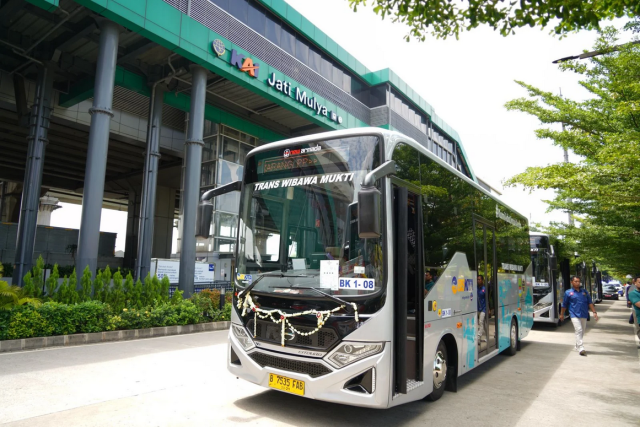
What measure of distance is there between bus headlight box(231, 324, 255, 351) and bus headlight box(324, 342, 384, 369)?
1.18 metres

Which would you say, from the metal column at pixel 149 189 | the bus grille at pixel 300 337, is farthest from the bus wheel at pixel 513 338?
the metal column at pixel 149 189

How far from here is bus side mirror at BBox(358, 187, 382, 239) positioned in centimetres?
410

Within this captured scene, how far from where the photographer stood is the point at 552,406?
19.4 feet

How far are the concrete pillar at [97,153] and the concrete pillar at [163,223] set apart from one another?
21224mm

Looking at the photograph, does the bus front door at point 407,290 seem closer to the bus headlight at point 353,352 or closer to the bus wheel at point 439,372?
the bus headlight at point 353,352

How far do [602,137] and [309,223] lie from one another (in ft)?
34.0

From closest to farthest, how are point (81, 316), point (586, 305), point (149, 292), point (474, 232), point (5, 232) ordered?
point (474, 232), point (81, 316), point (586, 305), point (149, 292), point (5, 232)

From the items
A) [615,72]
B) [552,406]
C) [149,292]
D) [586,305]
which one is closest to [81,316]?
[149,292]

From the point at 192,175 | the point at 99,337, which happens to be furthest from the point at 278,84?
the point at 99,337

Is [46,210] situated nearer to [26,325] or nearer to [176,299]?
[176,299]

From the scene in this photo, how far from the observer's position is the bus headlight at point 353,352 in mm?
4434

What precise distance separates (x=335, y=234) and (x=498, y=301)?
17.2 ft

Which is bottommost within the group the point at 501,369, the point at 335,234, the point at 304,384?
the point at 501,369

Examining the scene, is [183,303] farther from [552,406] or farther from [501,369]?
[552,406]
